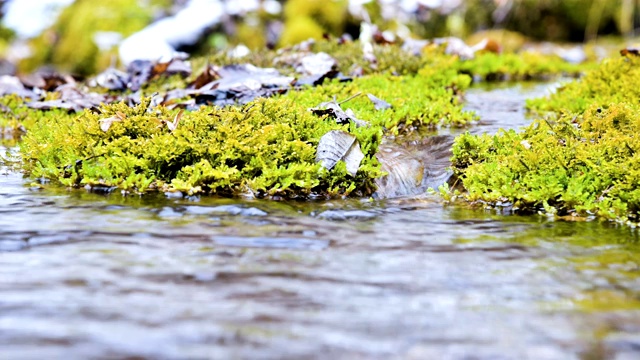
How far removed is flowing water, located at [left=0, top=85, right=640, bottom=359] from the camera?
226 centimetres

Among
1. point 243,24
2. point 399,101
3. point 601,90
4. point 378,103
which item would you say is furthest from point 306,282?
point 243,24

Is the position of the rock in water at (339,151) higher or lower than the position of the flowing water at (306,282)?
higher

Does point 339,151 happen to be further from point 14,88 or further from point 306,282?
point 14,88

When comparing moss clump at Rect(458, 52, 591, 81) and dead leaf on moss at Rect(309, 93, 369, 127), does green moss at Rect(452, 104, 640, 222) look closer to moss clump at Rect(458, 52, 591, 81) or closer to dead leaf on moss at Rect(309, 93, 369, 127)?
dead leaf on moss at Rect(309, 93, 369, 127)

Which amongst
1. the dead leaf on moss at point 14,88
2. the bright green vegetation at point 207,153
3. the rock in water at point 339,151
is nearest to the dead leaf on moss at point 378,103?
the bright green vegetation at point 207,153

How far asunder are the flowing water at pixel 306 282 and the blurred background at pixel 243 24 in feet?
32.6

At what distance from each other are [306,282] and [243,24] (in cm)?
1438

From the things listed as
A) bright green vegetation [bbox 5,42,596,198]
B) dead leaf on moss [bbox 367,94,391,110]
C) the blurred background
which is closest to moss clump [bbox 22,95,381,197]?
bright green vegetation [bbox 5,42,596,198]

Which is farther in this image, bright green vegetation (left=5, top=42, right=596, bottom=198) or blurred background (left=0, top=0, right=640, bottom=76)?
blurred background (left=0, top=0, right=640, bottom=76)

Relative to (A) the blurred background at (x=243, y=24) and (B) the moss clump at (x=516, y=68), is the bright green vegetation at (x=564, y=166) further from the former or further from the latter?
(A) the blurred background at (x=243, y=24)

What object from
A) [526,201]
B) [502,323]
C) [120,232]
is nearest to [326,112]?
[526,201]

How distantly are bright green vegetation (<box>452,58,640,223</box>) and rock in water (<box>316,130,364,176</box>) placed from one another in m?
0.80

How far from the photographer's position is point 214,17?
1619 cm

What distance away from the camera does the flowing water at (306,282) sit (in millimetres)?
2262
